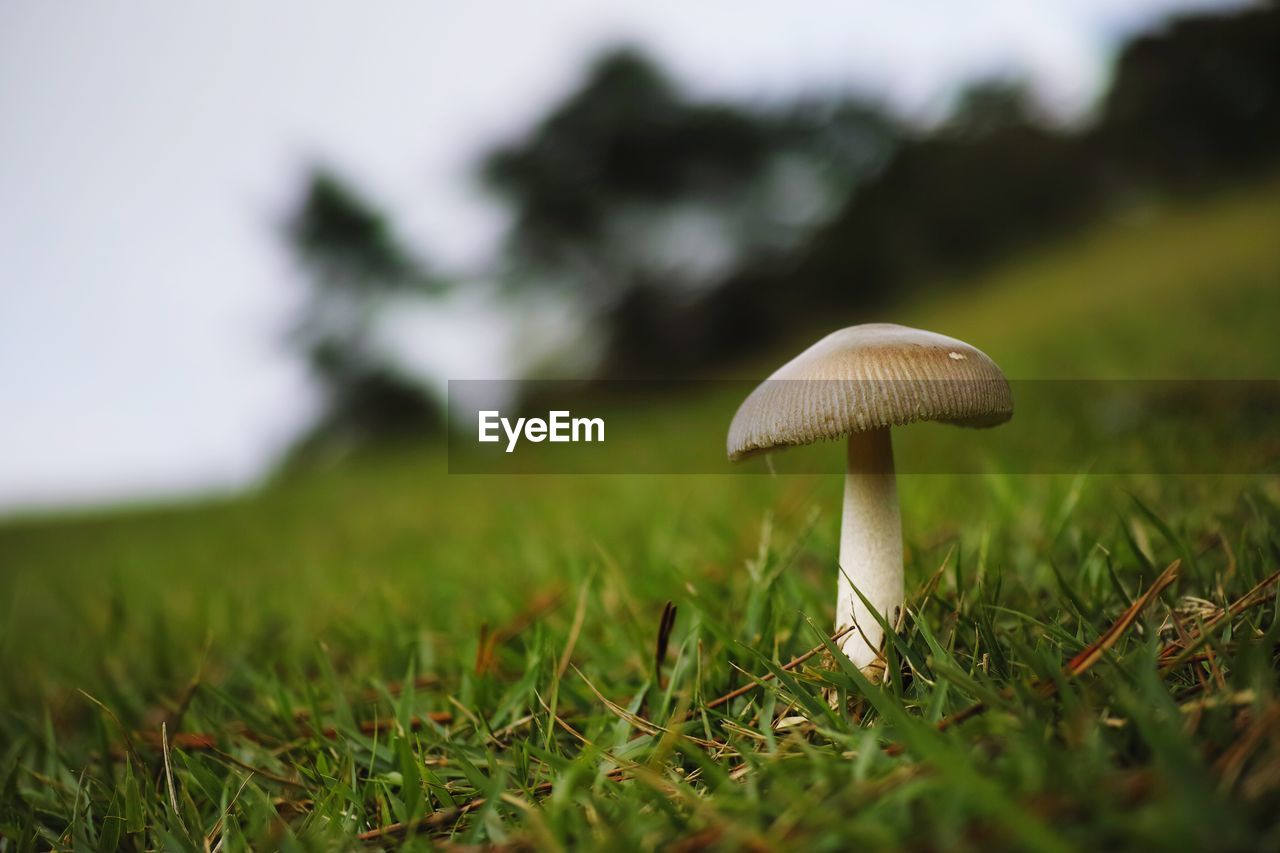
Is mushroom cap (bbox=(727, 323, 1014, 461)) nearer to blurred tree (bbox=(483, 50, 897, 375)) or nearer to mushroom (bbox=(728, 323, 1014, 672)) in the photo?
mushroom (bbox=(728, 323, 1014, 672))

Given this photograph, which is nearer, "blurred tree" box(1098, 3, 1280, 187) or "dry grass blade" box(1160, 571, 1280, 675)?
"dry grass blade" box(1160, 571, 1280, 675)

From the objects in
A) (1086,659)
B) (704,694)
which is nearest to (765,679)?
(704,694)

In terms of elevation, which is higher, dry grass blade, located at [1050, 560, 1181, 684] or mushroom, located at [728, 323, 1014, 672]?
mushroom, located at [728, 323, 1014, 672]

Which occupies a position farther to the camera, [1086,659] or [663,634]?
[663,634]

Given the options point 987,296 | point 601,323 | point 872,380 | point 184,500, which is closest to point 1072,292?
point 987,296
